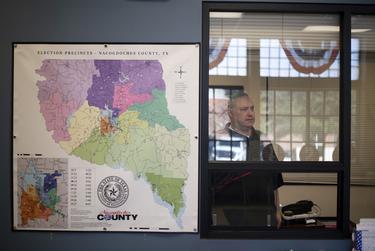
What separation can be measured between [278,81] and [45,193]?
67.5 inches

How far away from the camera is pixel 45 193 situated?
2.38 m

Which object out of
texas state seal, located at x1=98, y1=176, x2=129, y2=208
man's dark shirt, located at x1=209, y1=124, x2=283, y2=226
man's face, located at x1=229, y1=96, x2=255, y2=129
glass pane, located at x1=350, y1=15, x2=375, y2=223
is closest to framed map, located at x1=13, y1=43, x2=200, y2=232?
texas state seal, located at x1=98, y1=176, x2=129, y2=208

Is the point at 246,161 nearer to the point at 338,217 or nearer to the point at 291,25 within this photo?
the point at 338,217

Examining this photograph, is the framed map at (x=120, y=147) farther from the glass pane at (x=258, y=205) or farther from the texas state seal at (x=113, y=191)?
the glass pane at (x=258, y=205)

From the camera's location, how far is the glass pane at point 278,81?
247 centimetres

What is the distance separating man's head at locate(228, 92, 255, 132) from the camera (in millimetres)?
2484

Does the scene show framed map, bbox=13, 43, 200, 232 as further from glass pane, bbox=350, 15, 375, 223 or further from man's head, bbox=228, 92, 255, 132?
glass pane, bbox=350, 15, 375, 223

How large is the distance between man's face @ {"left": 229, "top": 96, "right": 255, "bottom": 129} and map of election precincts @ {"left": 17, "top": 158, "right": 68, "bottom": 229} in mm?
1155

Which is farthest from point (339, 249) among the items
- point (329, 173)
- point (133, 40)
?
point (133, 40)

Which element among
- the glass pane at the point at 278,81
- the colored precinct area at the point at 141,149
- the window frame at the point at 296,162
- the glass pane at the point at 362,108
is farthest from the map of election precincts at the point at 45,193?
the glass pane at the point at 362,108

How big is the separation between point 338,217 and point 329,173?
306mm

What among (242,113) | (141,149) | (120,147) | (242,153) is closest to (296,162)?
(242,153)

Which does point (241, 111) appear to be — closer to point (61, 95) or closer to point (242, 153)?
point (242, 153)

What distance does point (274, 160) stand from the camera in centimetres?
243
